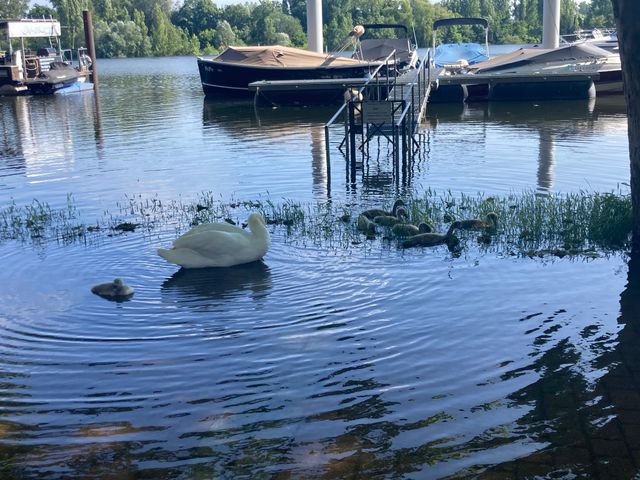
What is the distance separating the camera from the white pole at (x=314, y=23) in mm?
43688

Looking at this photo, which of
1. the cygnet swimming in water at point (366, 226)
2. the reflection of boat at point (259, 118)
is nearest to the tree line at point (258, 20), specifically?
the reflection of boat at point (259, 118)

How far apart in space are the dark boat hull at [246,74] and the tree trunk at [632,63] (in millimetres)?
26819

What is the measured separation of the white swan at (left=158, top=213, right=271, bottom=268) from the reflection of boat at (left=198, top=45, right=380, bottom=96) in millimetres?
27295

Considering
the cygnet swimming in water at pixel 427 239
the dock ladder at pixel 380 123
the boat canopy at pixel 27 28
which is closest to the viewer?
the cygnet swimming in water at pixel 427 239

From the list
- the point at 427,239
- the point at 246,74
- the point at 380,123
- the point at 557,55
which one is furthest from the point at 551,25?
the point at 427,239

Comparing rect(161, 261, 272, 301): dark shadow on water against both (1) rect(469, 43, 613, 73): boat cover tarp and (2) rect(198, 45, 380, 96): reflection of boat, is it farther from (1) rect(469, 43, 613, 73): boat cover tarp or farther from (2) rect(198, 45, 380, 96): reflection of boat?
(1) rect(469, 43, 613, 73): boat cover tarp

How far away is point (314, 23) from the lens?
44.5 metres

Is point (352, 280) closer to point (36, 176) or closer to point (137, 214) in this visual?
point (137, 214)

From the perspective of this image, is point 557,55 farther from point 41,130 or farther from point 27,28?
point 27,28

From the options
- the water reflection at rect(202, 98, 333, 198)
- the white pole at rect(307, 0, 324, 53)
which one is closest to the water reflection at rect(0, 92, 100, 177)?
the water reflection at rect(202, 98, 333, 198)

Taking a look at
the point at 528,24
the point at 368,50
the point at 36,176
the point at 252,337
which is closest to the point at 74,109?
the point at 368,50

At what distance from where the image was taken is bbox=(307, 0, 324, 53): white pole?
4369 cm

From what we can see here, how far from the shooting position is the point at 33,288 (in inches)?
412

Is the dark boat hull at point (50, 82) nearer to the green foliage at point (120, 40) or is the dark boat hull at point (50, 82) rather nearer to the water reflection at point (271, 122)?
the water reflection at point (271, 122)
